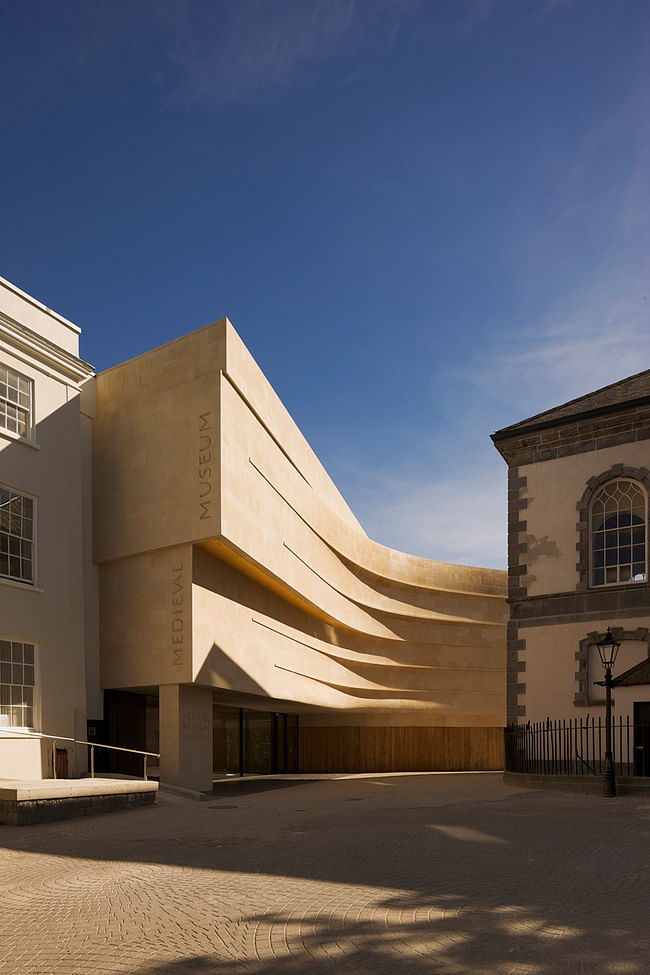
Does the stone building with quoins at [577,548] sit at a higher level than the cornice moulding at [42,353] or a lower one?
lower

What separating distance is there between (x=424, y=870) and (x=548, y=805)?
26.8 ft

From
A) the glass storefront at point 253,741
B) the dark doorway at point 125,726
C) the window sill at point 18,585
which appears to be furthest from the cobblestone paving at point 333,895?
the glass storefront at point 253,741

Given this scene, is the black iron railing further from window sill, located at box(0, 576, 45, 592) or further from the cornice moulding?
the cornice moulding

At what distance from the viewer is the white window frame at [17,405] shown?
21.3 metres

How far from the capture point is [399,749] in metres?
40.6

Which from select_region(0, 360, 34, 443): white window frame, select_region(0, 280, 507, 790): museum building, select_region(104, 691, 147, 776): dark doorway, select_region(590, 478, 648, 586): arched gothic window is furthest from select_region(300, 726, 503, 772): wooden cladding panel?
select_region(0, 360, 34, 443): white window frame

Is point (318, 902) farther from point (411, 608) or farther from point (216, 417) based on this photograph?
point (411, 608)

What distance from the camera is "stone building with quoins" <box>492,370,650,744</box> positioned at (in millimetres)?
24656

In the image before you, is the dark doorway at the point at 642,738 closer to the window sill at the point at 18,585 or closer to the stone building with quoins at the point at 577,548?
the stone building with quoins at the point at 577,548

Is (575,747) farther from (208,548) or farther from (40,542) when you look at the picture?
(40,542)

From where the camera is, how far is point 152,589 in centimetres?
2381

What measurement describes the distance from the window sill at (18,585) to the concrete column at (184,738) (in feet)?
14.4

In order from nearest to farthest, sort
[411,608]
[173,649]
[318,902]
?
[318,902] → [173,649] → [411,608]

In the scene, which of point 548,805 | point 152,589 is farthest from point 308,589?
point 548,805
